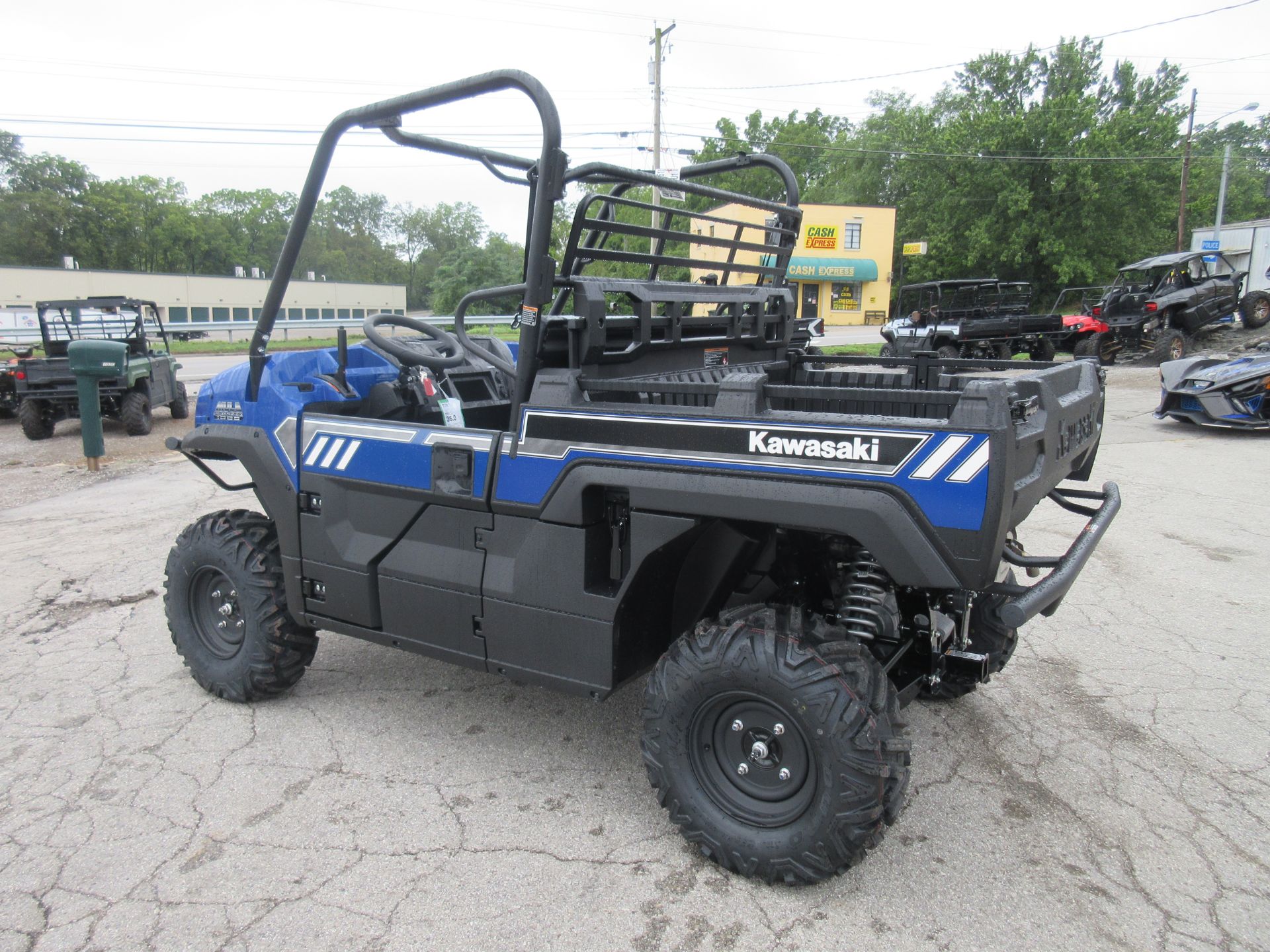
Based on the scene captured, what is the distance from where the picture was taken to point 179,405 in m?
13.6

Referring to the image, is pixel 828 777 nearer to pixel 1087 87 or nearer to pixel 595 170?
pixel 595 170

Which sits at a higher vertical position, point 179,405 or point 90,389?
point 90,389

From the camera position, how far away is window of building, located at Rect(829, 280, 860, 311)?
4566 centimetres

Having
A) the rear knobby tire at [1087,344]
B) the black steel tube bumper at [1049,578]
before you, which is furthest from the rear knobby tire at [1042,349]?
the black steel tube bumper at [1049,578]

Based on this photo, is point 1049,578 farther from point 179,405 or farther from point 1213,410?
point 179,405

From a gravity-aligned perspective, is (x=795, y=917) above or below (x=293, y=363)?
below

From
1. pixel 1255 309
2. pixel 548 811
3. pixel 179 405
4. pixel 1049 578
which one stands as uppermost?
pixel 1255 309

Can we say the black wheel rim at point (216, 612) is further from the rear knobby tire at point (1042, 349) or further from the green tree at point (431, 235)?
the green tree at point (431, 235)

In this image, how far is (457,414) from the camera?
343 centimetres

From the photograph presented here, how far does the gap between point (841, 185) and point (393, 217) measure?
154 ft

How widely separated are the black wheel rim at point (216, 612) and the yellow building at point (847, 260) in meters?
41.3

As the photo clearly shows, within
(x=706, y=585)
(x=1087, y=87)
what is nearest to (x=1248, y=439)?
(x=706, y=585)

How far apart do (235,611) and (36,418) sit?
10521 millimetres

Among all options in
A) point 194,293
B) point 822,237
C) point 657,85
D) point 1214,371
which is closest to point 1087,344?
point 1214,371
